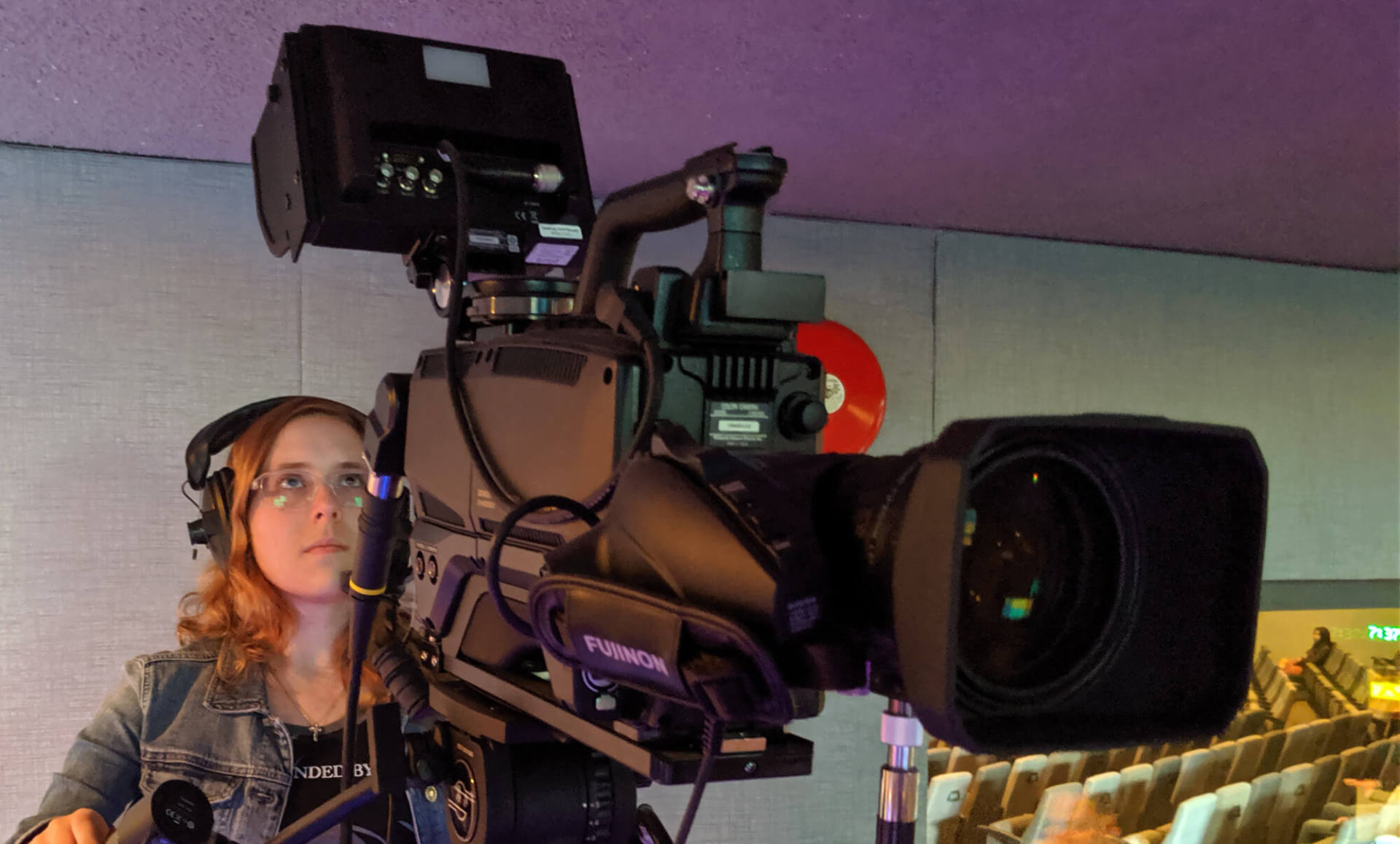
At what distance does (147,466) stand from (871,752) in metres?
1.59

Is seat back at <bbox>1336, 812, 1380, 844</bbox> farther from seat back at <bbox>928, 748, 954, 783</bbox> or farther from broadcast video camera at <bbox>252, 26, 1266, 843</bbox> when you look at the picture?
broadcast video camera at <bbox>252, 26, 1266, 843</bbox>

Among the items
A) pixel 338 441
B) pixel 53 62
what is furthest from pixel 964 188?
pixel 53 62

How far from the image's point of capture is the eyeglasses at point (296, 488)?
1.48 metres

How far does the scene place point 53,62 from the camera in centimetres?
129

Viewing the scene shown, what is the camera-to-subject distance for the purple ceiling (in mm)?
1167

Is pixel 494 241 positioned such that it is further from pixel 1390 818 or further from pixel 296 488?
pixel 1390 818

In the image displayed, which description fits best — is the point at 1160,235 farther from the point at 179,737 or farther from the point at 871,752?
the point at 179,737

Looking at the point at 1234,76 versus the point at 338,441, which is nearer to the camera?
the point at 1234,76

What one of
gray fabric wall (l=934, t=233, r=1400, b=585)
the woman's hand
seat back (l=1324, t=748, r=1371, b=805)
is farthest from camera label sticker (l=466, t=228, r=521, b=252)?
seat back (l=1324, t=748, r=1371, b=805)

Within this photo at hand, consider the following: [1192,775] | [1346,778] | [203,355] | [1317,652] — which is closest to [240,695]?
[203,355]

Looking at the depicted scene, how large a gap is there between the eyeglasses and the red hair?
0.02 metres

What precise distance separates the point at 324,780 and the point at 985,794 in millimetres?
2406

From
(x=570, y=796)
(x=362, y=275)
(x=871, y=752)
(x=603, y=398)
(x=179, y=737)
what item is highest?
(x=362, y=275)

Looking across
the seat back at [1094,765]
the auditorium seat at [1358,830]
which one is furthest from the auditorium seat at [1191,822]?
the auditorium seat at [1358,830]
